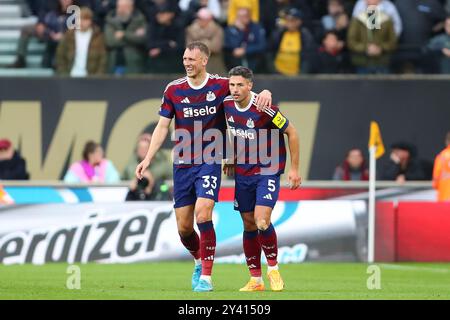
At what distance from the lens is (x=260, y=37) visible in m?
22.8

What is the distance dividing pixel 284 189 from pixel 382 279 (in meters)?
5.75

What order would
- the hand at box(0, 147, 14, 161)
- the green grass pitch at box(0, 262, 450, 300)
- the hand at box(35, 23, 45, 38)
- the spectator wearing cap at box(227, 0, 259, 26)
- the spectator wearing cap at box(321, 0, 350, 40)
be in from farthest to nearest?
the hand at box(35, 23, 45, 38) < the spectator wearing cap at box(227, 0, 259, 26) < the spectator wearing cap at box(321, 0, 350, 40) < the hand at box(0, 147, 14, 161) < the green grass pitch at box(0, 262, 450, 300)

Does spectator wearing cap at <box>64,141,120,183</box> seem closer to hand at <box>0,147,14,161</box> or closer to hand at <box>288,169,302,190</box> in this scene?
hand at <box>0,147,14,161</box>

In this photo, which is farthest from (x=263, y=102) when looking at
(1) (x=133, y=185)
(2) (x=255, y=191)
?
(1) (x=133, y=185)

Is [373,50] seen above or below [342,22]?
below

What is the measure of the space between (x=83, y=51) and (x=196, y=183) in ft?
32.7

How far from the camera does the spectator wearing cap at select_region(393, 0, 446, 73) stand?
74.8ft

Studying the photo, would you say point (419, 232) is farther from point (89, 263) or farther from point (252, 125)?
point (252, 125)

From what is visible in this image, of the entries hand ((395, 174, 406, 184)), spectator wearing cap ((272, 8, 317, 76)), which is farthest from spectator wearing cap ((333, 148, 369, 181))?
spectator wearing cap ((272, 8, 317, 76))

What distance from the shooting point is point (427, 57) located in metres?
22.7

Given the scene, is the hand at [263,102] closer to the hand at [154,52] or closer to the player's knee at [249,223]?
the player's knee at [249,223]

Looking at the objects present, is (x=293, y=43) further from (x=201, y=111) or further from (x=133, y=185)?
(x=201, y=111)

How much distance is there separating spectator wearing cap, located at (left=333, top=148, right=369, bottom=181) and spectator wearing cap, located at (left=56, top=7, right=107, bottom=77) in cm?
458

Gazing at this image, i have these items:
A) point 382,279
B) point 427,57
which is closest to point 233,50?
point 427,57
